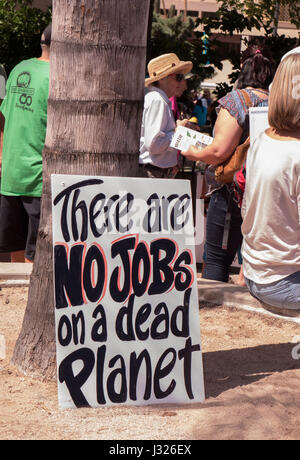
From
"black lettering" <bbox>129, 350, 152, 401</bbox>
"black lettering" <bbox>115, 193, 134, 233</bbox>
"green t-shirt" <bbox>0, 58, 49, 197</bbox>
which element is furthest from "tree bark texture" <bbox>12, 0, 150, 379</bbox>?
"green t-shirt" <bbox>0, 58, 49, 197</bbox>

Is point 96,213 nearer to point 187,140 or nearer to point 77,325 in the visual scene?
point 77,325

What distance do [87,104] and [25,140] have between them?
1990mm

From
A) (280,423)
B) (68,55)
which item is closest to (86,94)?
(68,55)

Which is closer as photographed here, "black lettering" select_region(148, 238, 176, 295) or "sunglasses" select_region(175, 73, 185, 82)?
"black lettering" select_region(148, 238, 176, 295)

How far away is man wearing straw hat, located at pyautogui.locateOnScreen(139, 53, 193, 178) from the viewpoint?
19.0ft

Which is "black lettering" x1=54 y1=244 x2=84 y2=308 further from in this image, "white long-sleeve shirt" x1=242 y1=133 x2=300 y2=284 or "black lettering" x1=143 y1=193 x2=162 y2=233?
"white long-sleeve shirt" x1=242 y1=133 x2=300 y2=284

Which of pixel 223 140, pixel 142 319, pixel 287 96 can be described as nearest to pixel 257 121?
pixel 223 140

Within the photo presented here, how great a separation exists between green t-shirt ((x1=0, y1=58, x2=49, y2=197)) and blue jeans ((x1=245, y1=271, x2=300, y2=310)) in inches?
91.8

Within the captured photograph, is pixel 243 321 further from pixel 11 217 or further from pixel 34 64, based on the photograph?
pixel 34 64

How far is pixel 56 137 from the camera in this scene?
369 cm

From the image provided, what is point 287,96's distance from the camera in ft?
11.7

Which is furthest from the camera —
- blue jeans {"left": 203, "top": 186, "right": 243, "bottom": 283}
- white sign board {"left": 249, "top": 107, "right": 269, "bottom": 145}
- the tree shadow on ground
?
blue jeans {"left": 203, "top": 186, "right": 243, "bottom": 283}

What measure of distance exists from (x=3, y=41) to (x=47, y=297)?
1128cm

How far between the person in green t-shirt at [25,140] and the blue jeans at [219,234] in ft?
4.06
